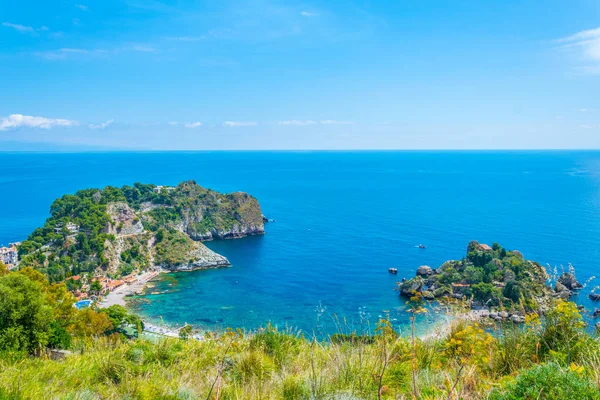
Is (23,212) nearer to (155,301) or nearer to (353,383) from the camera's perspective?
(155,301)

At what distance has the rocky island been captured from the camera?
154 ft

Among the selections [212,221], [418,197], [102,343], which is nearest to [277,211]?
[212,221]

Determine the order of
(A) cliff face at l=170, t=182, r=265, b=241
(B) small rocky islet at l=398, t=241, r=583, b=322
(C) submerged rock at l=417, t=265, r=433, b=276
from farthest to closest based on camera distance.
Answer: (A) cliff face at l=170, t=182, r=265, b=241, (C) submerged rock at l=417, t=265, r=433, b=276, (B) small rocky islet at l=398, t=241, r=583, b=322

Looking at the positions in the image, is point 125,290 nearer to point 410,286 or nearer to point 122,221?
point 122,221

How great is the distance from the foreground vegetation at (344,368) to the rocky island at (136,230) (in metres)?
43.4

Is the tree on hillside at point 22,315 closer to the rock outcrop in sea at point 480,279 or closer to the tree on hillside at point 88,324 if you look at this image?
the tree on hillside at point 88,324

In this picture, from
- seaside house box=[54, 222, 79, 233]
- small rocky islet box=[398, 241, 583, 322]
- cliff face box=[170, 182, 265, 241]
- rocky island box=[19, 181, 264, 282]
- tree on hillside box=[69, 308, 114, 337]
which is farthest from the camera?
cliff face box=[170, 182, 265, 241]

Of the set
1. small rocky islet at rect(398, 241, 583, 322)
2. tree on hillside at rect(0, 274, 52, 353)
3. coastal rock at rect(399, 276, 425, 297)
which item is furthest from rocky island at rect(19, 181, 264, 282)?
tree on hillside at rect(0, 274, 52, 353)

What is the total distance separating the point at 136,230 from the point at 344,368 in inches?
2270

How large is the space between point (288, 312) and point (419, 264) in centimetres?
2097

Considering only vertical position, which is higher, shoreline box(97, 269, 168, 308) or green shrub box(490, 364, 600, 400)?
green shrub box(490, 364, 600, 400)

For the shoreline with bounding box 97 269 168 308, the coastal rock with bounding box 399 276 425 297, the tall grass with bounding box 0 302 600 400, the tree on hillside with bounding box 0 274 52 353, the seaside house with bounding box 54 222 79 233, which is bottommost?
the shoreline with bounding box 97 269 168 308

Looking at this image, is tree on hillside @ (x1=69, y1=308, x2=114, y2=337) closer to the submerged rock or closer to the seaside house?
the seaside house

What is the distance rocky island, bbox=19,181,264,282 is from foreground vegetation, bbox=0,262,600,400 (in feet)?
143
